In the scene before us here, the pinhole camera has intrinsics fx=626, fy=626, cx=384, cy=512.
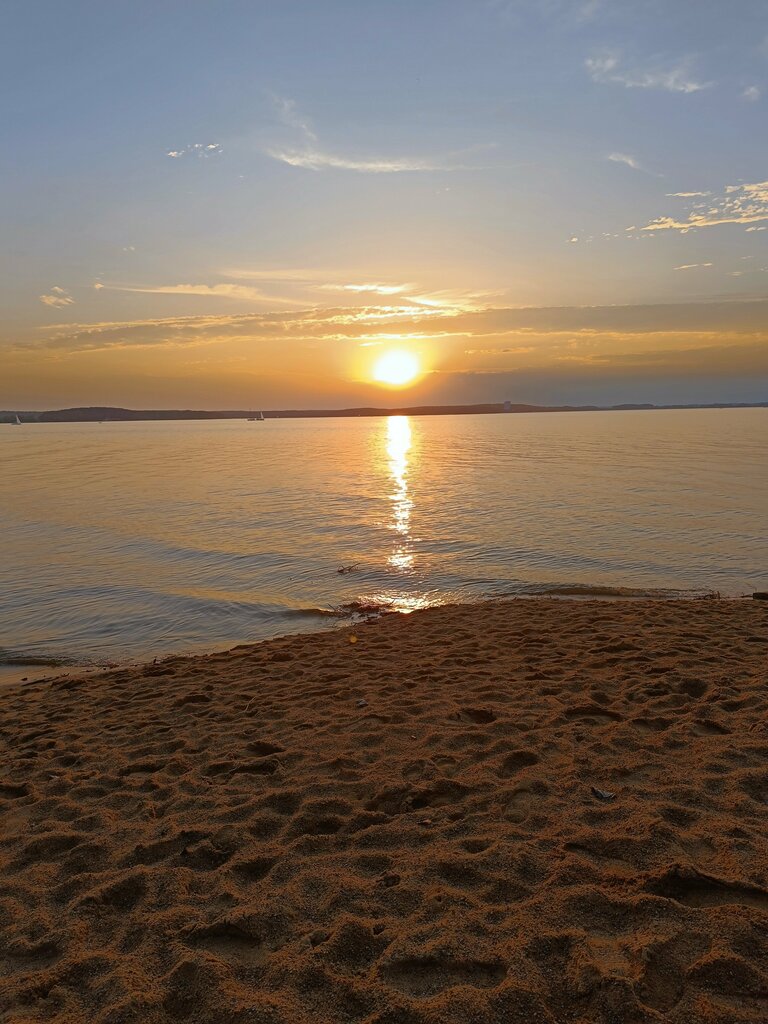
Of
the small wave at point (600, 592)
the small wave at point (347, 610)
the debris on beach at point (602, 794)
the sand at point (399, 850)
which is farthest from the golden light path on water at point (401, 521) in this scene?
the debris on beach at point (602, 794)

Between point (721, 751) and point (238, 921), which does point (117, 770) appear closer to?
point (238, 921)

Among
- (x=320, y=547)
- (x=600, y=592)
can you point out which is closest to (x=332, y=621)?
(x=600, y=592)

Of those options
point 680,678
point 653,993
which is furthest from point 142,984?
point 680,678

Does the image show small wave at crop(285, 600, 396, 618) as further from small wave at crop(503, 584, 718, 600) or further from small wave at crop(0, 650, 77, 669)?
small wave at crop(0, 650, 77, 669)

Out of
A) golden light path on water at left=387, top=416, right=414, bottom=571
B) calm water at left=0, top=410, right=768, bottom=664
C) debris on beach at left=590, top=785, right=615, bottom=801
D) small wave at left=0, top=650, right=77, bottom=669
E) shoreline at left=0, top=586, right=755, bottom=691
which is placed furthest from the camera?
golden light path on water at left=387, top=416, right=414, bottom=571

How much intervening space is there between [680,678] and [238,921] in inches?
218

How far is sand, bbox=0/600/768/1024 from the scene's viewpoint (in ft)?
9.96

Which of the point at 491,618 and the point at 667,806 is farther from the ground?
the point at 667,806

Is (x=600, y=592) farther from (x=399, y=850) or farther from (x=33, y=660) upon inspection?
(x=33, y=660)

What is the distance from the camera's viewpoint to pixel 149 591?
14.4 meters

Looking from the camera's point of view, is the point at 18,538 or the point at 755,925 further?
the point at 18,538

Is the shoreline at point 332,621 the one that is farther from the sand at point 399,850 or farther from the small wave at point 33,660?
the sand at point 399,850

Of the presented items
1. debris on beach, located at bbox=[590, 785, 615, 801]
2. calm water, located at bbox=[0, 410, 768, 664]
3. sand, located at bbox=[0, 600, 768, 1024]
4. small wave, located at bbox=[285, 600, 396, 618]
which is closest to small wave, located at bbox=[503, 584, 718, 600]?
calm water, located at bbox=[0, 410, 768, 664]

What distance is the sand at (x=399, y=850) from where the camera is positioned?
3.04 meters
